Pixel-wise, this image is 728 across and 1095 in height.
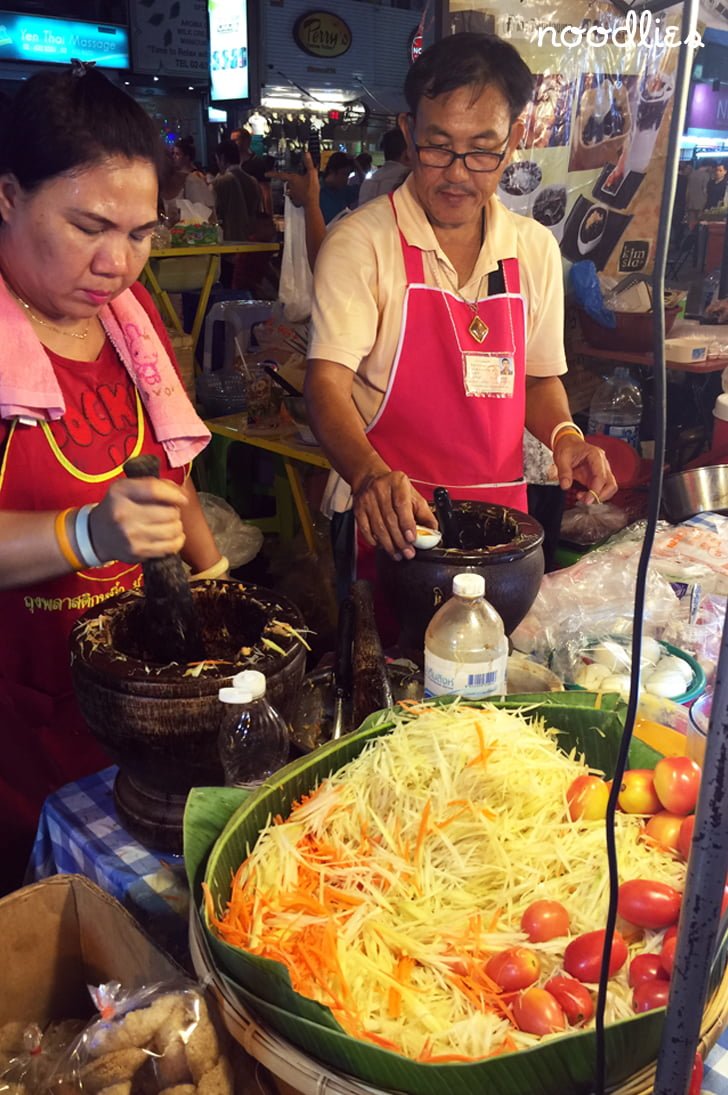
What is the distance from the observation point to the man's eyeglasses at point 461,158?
87.0 inches

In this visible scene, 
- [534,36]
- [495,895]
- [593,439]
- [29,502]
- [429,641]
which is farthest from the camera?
[593,439]

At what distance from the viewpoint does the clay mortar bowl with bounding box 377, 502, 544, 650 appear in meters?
1.62

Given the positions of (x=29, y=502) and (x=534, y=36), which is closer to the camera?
(x=29, y=502)

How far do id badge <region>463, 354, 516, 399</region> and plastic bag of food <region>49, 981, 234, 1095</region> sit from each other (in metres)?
1.80

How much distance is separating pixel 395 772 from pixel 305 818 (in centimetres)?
14

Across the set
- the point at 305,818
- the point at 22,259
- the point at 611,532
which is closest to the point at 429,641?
the point at 305,818

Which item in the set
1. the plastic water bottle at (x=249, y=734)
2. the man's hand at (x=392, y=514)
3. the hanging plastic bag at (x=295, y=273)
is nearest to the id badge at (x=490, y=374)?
the man's hand at (x=392, y=514)

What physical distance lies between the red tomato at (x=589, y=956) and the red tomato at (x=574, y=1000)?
0.02 metres

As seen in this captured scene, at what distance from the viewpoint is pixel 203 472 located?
17.4 ft

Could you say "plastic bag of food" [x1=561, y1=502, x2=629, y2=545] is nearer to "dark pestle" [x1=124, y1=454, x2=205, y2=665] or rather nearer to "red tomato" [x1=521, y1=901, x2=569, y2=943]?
"dark pestle" [x1=124, y1=454, x2=205, y2=665]

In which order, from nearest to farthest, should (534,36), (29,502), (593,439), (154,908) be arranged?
1. (154,908)
2. (29,502)
3. (534,36)
4. (593,439)

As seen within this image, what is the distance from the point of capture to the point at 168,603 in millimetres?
1410

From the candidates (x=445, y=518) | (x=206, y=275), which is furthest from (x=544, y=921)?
(x=206, y=275)

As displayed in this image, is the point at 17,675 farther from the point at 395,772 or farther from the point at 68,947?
the point at 395,772
